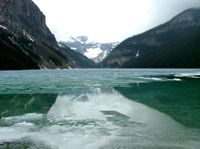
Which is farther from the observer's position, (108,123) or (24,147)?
(108,123)

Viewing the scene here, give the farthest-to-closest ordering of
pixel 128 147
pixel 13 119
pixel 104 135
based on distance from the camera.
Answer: pixel 13 119, pixel 104 135, pixel 128 147

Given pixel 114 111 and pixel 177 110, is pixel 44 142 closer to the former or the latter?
pixel 114 111

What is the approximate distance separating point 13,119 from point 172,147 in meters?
12.0

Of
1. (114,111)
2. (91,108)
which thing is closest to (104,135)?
(114,111)

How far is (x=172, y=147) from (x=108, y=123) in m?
5.93

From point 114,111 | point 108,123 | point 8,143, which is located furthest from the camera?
point 114,111

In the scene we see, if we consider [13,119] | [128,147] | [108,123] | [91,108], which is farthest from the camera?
[91,108]

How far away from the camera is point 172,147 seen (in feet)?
35.8

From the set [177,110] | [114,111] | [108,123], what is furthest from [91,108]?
[177,110]

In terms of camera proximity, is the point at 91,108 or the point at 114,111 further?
the point at 91,108

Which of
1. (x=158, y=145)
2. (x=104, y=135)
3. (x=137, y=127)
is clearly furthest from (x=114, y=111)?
(x=158, y=145)

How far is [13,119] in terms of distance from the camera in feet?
57.9

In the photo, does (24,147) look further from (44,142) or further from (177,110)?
(177,110)

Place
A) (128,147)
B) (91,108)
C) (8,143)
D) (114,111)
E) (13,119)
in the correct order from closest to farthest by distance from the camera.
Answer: (128,147) → (8,143) → (13,119) → (114,111) → (91,108)
